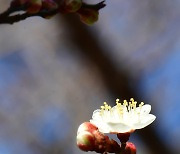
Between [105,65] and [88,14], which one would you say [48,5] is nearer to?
[88,14]

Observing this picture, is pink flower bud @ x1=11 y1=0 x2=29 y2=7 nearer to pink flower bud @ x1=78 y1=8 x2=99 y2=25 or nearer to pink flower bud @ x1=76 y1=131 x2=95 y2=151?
pink flower bud @ x1=78 y1=8 x2=99 y2=25

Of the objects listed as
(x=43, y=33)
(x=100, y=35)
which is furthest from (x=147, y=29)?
(x=43, y=33)

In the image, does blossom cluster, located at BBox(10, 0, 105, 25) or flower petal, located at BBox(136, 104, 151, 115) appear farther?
flower petal, located at BBox(136, 104, 151, 115)

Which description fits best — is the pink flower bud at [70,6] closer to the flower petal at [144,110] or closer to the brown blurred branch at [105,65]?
the flower petal at [144,110]

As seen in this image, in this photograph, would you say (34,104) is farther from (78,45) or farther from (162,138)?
(162,138)

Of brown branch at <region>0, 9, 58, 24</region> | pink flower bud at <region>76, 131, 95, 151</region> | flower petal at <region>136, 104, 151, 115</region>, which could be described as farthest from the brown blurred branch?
brown branch at <region>0, 9, 58, 24</region>

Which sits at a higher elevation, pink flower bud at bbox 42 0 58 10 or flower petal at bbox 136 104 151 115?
pink flower bud at bbox 42 0 58 10

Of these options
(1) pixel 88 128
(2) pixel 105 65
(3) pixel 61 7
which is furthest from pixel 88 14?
(2) pixel 105 65

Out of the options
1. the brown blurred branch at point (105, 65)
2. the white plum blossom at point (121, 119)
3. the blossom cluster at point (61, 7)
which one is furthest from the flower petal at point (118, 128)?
the brown blurred branch at point (105, 65)
